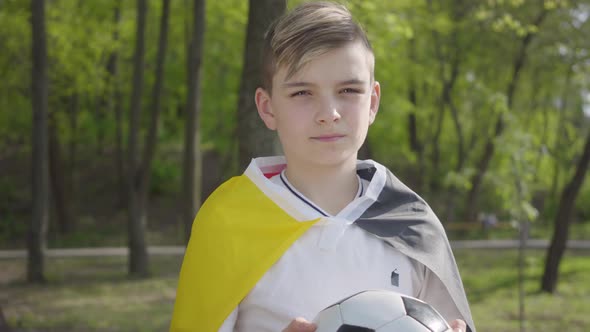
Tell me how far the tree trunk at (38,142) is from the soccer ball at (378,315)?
11.6m

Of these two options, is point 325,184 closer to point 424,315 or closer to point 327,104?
point 327,104

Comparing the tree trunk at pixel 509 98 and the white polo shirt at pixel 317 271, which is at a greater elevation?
the white polo shirt at pixel 317 271

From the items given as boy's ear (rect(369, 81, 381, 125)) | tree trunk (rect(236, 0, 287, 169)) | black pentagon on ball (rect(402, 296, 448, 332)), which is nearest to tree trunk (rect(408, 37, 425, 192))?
tree trunk (rect(236, 0, 287, 169))

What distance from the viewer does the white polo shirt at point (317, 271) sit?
2391mm

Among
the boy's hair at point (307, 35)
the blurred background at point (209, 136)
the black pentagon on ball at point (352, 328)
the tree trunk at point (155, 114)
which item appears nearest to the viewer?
the black pentagon on ball at point (352, 328)

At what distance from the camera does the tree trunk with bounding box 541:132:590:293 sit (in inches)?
564

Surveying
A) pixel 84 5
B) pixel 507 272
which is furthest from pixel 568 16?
pixel 84 5

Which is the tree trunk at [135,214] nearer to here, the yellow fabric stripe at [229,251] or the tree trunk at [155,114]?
the tree trunk at [155,114]

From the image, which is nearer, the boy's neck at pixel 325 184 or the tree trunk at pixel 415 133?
the boy's neck at pixel 325 184

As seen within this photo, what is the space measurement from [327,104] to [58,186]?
67.6 feet

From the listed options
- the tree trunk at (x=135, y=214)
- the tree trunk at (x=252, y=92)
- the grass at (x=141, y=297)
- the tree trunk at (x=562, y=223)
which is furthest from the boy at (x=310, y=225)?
the tree trunk at (x=135, y=214)

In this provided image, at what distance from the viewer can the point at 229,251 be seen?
2.45 metres

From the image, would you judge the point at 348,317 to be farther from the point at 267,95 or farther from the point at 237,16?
the point at 237,16

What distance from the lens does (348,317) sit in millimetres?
2139
